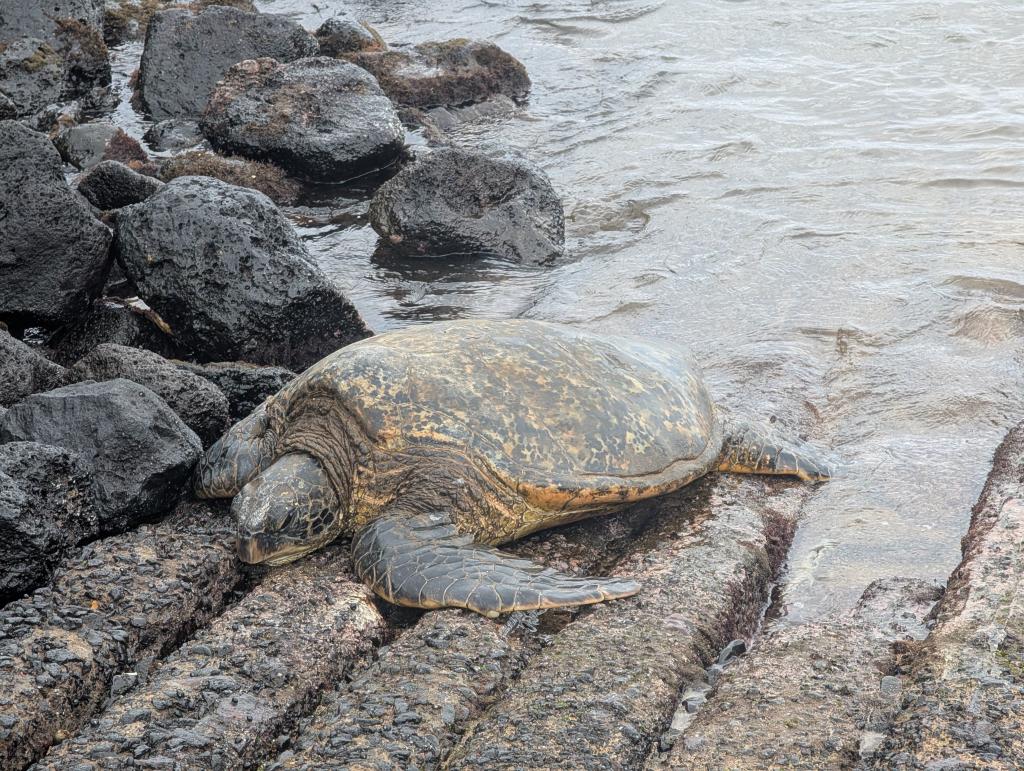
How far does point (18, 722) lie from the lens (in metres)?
3.19

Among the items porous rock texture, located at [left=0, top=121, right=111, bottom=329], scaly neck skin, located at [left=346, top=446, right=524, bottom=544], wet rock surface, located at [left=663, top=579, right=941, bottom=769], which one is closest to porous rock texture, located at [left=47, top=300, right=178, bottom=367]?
porous rock texture, located at [left=0, top=121, right=111, bottom=329]

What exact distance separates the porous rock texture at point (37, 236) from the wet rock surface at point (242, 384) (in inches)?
49.5

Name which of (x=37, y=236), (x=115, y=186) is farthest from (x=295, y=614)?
(x=115, y=186)

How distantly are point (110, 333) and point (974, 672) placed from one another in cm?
552

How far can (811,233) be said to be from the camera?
8883 millimetres

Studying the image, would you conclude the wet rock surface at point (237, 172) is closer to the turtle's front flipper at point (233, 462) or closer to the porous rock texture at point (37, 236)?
the porous rock texture at point (37, 236)

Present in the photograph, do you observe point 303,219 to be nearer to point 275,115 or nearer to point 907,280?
point 275,115

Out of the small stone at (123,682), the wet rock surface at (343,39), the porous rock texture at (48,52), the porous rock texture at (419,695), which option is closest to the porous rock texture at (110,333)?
the small stone at (123,682)

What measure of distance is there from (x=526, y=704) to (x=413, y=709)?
0.39 meters

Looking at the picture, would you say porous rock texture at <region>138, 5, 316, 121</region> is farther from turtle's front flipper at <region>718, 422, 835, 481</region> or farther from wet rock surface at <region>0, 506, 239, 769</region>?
turtle's front flipper at <region>718, 422, 835, 481</region>

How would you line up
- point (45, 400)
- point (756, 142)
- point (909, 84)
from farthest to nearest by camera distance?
point (909, 84)
point (756, 142)
point (45, 400)

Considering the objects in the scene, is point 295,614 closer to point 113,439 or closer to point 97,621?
point 97,621

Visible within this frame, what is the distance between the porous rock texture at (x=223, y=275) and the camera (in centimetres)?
638

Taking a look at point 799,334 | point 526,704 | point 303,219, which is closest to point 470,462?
point 526,704
